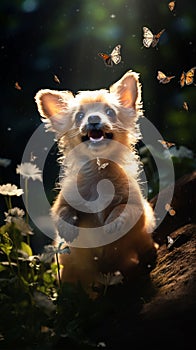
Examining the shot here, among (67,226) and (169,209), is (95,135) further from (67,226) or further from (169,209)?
(169,209)

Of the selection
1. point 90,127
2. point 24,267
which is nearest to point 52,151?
point 90,127

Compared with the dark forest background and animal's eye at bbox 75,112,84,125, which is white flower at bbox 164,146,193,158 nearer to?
the dark forest background

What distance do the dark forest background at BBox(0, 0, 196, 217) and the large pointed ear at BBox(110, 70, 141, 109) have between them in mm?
1509

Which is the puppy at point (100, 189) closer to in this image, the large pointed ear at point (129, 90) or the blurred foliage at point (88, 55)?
the large pointed ear at point (129, 90)

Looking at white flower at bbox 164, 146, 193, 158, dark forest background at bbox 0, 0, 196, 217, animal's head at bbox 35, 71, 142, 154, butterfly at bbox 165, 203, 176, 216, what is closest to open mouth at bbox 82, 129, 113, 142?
animal's head at bbox 35, 71, 142, 154

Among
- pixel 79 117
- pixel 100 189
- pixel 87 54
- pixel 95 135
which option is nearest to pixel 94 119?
pixel 95 135

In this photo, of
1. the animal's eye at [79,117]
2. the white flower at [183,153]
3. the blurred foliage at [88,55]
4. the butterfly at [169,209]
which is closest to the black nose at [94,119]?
the animal's eye at [79,117]

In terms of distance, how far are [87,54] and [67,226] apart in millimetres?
2691

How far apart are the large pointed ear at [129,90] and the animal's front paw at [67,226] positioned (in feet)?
3.34

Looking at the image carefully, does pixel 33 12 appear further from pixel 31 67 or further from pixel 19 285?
pixel 19 285

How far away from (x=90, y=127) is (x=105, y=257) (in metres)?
0.89

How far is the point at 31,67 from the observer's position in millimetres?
5594

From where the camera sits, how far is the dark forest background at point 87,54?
534cm

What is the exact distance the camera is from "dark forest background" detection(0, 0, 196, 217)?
17.5 feet
